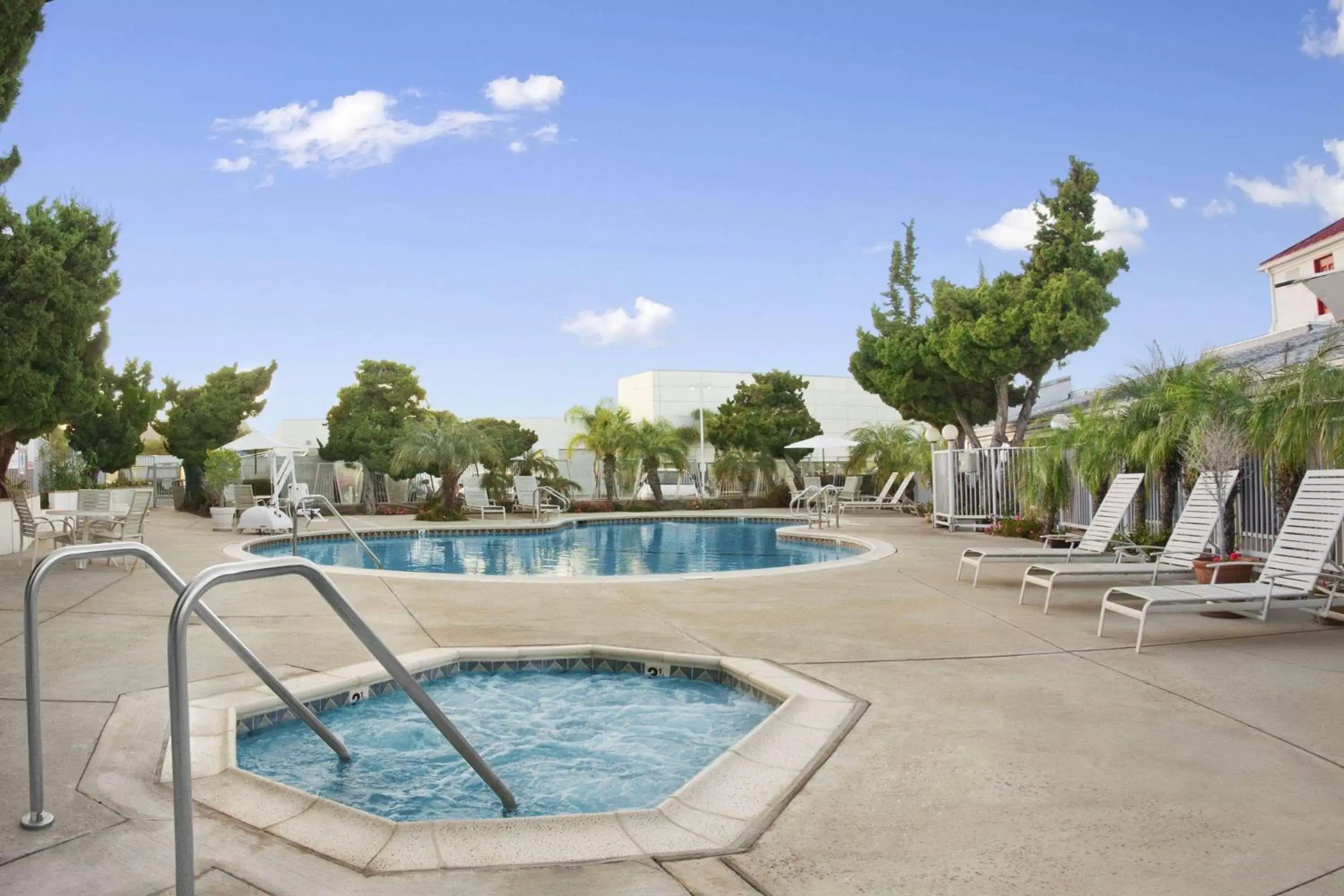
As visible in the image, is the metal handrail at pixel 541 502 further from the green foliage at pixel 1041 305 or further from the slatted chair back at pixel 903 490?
the green foliage at pixel 1041 305

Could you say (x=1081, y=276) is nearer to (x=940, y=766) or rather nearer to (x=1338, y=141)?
(x=1338, y=141)

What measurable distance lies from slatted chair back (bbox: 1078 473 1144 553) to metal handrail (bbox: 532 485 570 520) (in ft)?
44.1

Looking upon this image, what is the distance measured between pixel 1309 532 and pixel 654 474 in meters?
20.8

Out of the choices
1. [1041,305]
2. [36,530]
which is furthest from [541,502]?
[36,530]

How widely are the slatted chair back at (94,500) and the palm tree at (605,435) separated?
15.1 m

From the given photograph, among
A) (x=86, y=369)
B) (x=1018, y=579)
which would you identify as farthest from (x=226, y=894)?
(x=86, y=369)

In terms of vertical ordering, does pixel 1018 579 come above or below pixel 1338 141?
below

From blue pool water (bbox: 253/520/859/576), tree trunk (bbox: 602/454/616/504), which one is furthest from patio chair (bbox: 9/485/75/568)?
tree trunk (bbox: 602/454/616/504)

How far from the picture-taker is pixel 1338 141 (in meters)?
21.3

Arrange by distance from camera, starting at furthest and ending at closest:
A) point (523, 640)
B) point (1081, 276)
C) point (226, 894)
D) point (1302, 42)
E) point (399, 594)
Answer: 1. point (1081, 276)
2. point (1302, 42)
3. point (399, 594)
4. point (523, 640)
5. point (226, 894)

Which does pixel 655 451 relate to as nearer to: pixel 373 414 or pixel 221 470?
pixel 373 414

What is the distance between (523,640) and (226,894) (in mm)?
3975

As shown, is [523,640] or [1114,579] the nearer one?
[523,640]

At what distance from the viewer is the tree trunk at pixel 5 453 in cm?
1384
